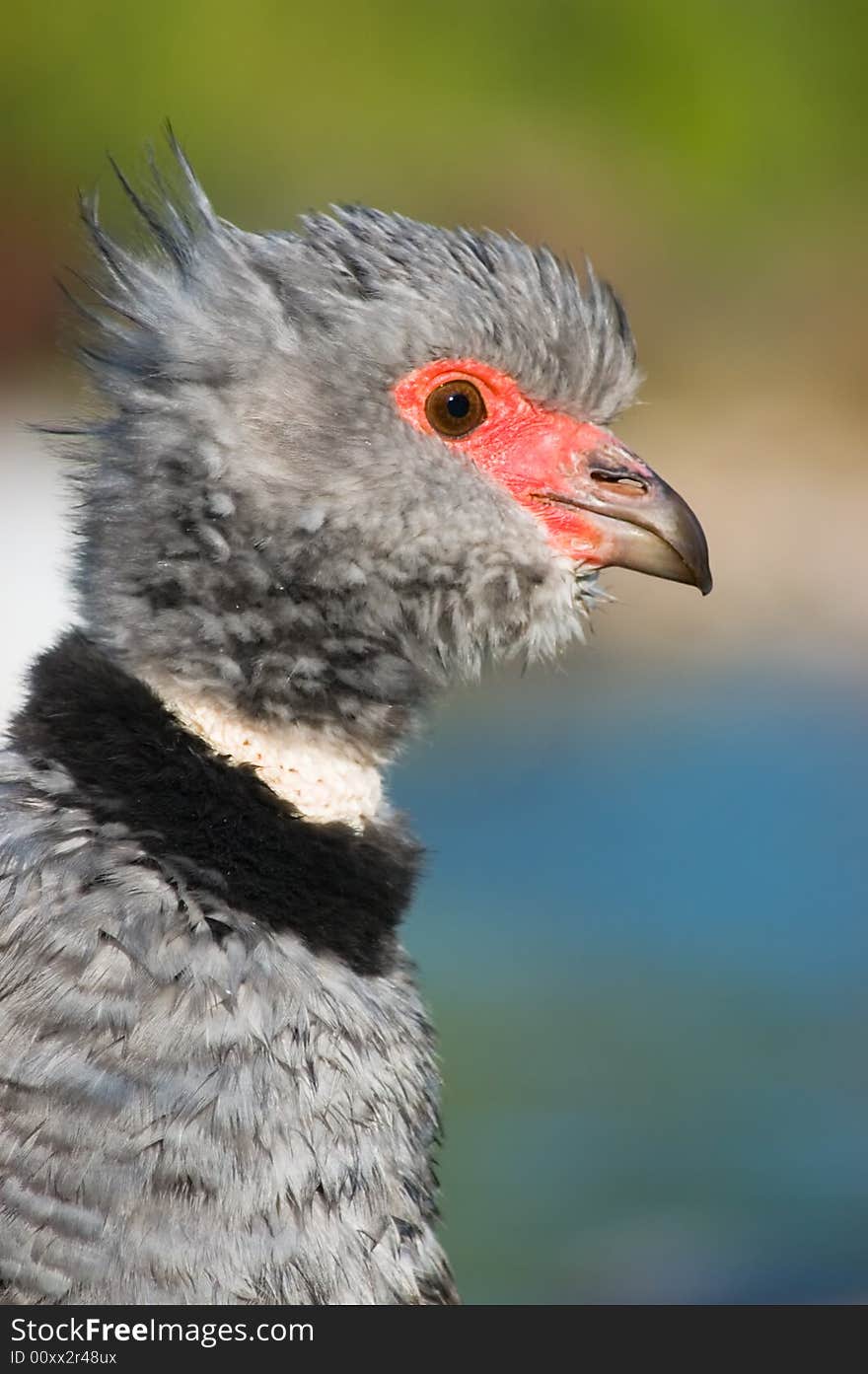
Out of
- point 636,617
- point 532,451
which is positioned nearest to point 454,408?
point 532,451

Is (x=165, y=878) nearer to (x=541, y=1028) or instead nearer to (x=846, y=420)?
(x=541, y=1028)

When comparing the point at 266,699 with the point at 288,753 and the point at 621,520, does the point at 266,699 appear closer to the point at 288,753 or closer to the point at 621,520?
the point at 288,753

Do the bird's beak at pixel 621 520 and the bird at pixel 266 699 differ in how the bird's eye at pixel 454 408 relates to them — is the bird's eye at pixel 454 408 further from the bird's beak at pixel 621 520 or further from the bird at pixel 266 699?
the bird's beak at pixel 621 520

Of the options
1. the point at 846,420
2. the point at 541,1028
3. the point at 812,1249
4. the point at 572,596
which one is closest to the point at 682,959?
the point at 541,1028

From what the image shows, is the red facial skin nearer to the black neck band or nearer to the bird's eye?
the bird's eye

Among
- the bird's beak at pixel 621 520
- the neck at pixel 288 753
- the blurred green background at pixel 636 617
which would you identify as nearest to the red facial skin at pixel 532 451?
the bird's beak at pixel 621 520

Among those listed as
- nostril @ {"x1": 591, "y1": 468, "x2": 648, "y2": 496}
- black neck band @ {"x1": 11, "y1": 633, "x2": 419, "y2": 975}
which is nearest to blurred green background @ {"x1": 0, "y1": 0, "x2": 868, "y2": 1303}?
nostril @ {"x1": 591, "y1": 468, "x2": 648, "y2": 496}
